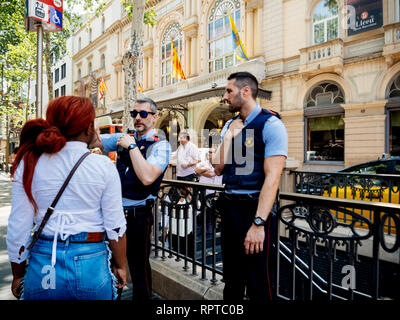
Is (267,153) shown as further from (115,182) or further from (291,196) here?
(115,182)

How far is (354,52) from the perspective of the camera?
481 inches

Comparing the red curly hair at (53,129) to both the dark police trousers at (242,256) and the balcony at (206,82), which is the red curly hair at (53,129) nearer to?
the dark police trousers at (242,256)

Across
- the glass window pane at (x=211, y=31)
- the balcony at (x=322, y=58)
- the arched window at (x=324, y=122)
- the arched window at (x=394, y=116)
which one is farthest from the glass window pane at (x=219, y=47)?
the arched window at (x=394, y=116)

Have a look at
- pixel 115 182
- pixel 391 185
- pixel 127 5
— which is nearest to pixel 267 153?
pixel 115 182

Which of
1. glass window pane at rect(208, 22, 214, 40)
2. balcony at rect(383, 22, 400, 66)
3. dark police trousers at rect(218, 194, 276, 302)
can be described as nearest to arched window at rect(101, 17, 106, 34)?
glass window pane at rect(208, 22, 214, 40)

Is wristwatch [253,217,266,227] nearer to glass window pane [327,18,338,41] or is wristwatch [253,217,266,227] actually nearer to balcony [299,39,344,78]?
balcony [299,39,344,78]

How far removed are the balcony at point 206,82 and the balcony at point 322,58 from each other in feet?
7.50

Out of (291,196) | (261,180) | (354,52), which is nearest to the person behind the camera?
(261,180)

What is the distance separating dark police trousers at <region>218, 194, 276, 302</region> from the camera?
6.32 feet

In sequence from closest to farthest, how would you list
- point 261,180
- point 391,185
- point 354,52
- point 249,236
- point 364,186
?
point 249,236
point 261,180
point 391,185
point 364,186
point 354,52

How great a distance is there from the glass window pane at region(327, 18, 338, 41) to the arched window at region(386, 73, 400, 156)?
3.43 meters

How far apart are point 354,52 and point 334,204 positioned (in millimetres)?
12788

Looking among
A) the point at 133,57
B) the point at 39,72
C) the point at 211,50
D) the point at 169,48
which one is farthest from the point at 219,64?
the point at 39,72

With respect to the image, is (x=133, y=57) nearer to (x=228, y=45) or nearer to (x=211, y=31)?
(x=228, y=45)
